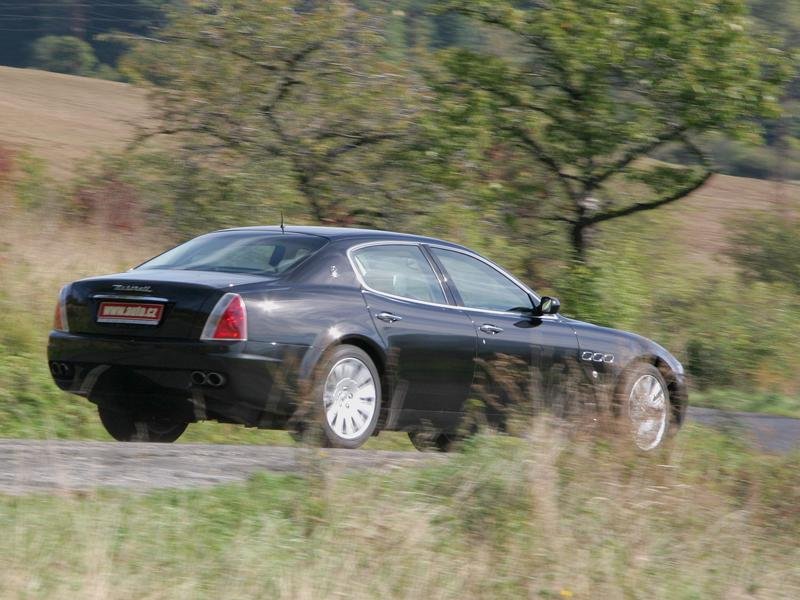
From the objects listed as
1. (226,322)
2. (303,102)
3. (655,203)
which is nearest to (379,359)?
(226,322)

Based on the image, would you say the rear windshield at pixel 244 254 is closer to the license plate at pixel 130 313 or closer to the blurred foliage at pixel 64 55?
the license plate at pixel 130 313

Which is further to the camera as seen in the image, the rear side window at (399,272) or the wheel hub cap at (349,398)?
the rear side window at (399,272)

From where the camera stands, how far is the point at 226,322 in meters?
7.90

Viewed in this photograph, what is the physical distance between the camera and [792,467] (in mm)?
8391

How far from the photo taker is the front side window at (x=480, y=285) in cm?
957

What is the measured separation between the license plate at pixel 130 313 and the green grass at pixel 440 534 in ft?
5.64

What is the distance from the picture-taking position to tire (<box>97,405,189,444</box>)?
29.4 ft

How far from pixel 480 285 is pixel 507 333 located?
421 millimetres

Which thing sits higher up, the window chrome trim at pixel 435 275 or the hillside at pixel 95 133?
the window chrome trim at pixel 435 275

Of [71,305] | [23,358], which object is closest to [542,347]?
[71,305]

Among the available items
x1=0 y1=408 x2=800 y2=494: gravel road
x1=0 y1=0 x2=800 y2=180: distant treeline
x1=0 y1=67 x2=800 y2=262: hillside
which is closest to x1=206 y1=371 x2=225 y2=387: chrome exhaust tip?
x1=0 y1=408 x2=800 y2=494: gravel road

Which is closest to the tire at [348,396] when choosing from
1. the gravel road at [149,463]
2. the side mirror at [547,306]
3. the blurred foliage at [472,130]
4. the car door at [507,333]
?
the gravel road at [149,463]

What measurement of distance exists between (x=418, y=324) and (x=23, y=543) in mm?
4134

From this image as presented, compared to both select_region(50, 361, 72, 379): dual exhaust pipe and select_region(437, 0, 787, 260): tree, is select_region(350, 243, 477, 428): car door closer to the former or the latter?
select_region(50, 361, 72, 379): dual exhaust pipe
